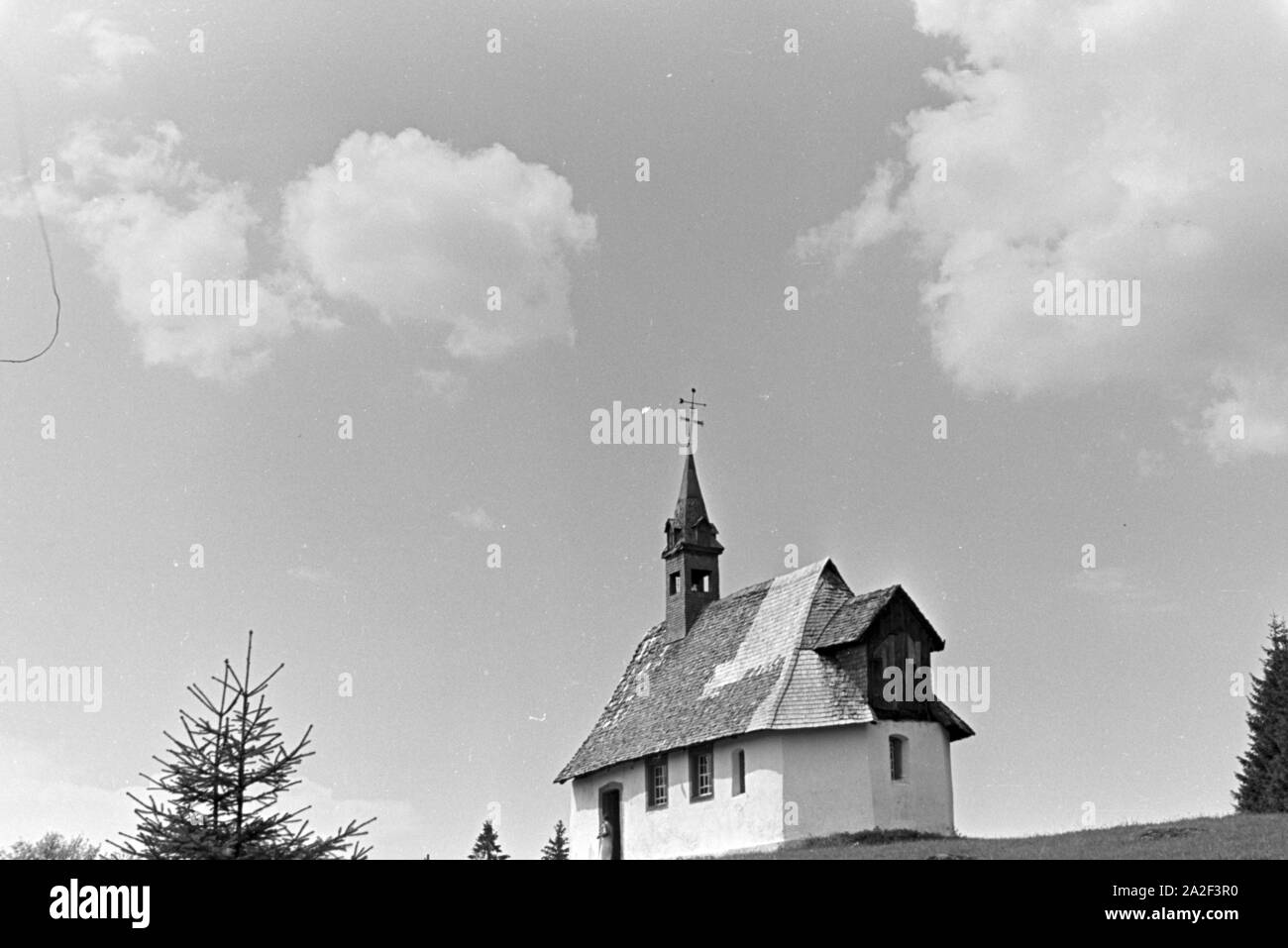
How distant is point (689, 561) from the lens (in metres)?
52.5

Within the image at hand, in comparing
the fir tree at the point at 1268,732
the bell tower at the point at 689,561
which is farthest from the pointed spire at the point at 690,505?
the fir tree at the point at 1268,732

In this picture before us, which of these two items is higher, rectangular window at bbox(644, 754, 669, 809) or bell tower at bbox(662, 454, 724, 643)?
bell tower at bbox(662, 454, 724, 643)

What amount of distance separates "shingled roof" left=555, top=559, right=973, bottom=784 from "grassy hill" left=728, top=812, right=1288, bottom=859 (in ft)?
12.1

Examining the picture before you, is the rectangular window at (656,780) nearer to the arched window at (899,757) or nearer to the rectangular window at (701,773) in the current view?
the rectangular window at (701,773)

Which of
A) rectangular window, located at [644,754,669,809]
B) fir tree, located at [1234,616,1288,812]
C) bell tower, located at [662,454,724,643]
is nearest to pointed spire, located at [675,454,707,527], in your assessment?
bell tower, located at [662,454,724,643]

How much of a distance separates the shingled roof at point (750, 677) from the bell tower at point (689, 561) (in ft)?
2.31

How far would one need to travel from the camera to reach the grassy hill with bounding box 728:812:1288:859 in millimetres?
26703

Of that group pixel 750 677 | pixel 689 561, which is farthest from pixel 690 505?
pixel 750 677

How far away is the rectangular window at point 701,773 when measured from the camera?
42.8 metres

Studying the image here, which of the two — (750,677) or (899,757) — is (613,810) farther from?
(899,757)

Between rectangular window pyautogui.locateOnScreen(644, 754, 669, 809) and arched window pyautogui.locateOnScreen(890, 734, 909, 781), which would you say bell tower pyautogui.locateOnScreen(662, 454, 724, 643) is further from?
arched window pyautogui.locateOnScreen(890, 734, 909, 781)

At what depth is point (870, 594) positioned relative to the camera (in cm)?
4369

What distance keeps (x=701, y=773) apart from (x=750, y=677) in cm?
340
